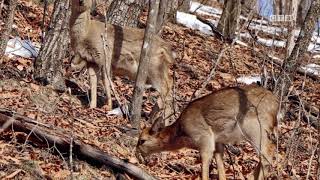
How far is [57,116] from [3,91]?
1049 millimetres

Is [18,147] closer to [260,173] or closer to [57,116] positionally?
[57,116]

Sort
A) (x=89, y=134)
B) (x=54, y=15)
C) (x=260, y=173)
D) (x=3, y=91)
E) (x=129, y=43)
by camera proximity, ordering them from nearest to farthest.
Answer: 1. (x=260, y=173)
2. (x=89, y=134)
3. (x=3, y=91)
4. (x=54, y=15)
5. (x=129, y=43)

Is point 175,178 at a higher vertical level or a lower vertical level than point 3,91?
lower

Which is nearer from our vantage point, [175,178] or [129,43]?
[175,178]

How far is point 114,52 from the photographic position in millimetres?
11594

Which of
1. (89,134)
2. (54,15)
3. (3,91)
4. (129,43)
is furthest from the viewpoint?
(129,43)

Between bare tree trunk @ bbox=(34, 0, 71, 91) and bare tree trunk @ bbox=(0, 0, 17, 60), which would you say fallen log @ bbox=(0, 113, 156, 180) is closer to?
bare tree trunk @ bbox=(0, 0, 17, 60)

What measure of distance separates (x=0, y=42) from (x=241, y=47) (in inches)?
419

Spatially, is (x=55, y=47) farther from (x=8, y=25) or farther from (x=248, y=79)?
(x=248, y=79)

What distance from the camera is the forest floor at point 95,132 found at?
282 inches

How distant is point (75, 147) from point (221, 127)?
203 centimetres

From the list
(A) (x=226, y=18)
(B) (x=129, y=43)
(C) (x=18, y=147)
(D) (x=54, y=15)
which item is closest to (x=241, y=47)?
(A) (x=226, y=18)

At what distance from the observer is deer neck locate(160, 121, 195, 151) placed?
857 cm

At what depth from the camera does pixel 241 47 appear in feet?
65.7
